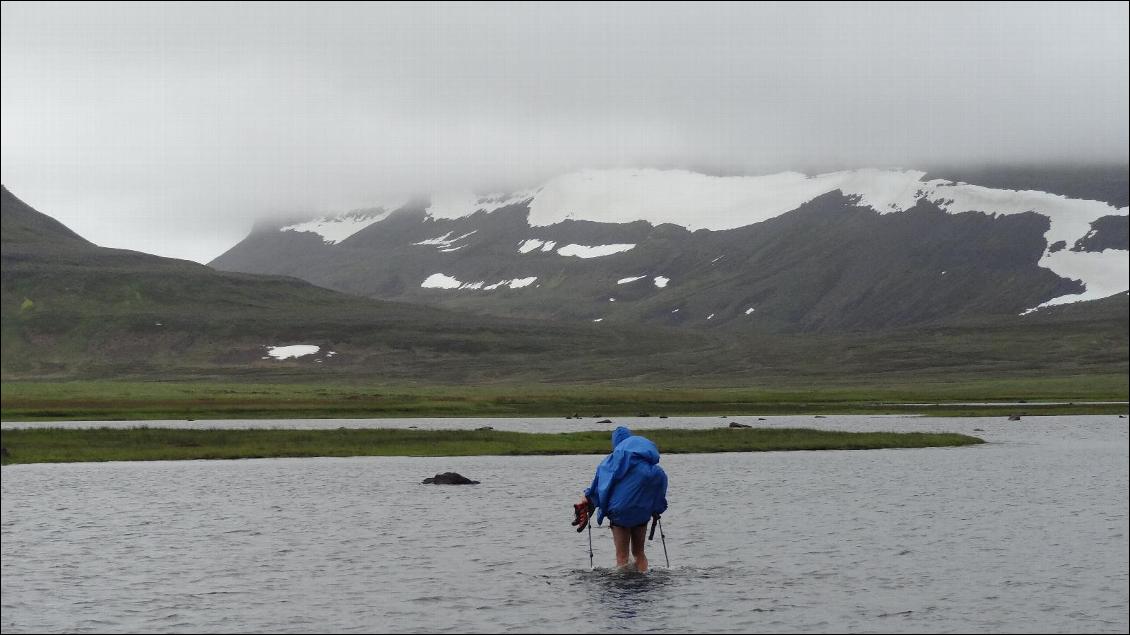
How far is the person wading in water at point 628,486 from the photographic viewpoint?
32.0m

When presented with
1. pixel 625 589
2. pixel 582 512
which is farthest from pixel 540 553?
pixel 625 589

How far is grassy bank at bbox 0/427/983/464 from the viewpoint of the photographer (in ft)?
245

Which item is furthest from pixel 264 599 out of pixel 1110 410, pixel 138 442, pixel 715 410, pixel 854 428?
pixel 1110 410

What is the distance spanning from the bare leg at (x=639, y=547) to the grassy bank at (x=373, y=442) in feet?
144

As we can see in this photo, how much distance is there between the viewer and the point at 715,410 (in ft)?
447

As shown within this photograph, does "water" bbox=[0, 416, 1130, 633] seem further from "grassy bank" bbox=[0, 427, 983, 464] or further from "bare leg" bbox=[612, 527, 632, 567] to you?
"grassy bank" bbox=[0, 427, 983, 464]

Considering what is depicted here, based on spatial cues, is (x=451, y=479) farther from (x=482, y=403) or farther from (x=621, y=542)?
(x=482, y=403)

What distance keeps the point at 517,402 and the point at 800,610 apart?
394 ft

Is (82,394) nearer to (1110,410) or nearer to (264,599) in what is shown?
(1110,410)

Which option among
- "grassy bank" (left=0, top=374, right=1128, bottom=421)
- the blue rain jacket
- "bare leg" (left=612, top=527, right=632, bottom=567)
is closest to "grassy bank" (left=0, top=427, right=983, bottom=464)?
"grassy bank" (left=0, top=374, right=1128, bottom=421)

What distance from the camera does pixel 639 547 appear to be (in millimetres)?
34188

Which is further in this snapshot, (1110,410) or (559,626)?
(1110,410)

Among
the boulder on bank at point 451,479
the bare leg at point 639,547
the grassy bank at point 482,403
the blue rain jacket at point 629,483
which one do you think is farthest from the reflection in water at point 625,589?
the grassy bank at point 482,403

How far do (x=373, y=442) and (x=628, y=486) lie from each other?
5246 centimetres
